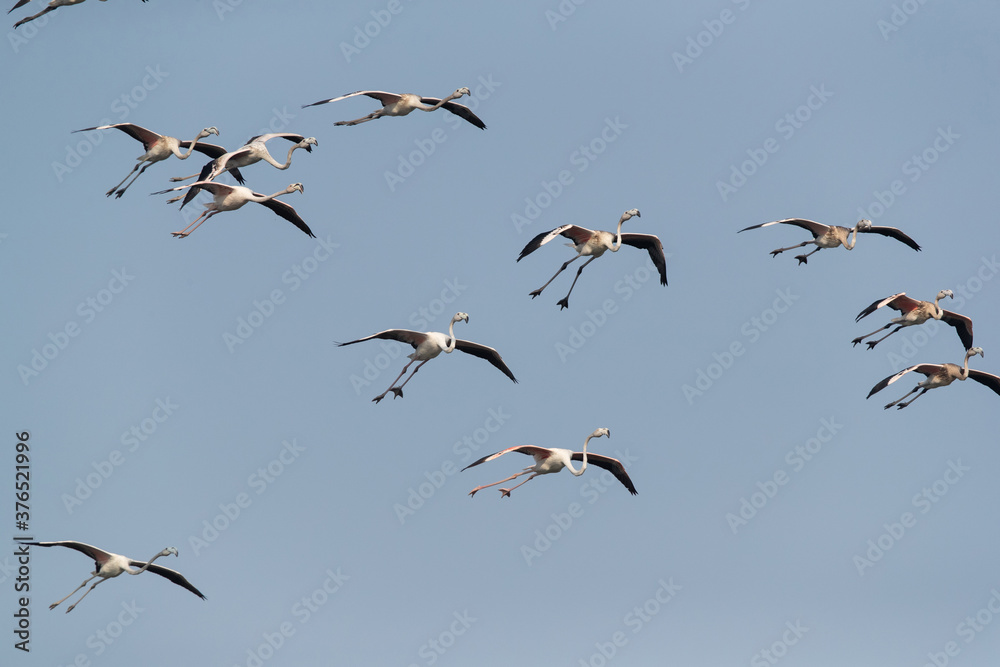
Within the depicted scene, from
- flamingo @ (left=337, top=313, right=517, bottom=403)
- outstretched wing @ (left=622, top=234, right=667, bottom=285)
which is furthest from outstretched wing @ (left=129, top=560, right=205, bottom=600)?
outstretched wing @ (left=622, top=234, right=667, bottom=285)

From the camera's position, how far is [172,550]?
1607 inches

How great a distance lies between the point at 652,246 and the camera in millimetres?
42031

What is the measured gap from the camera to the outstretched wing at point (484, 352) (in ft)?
134

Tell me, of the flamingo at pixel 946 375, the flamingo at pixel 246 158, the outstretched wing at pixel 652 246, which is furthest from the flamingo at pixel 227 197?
the flamingo at pixel 946 375

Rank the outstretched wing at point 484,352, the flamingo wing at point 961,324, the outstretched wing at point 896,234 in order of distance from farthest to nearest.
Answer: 1. the outstretched wing at point 896,234
2. the flamingo wing at point 961,324
3. the outstretched wing at point 484,352

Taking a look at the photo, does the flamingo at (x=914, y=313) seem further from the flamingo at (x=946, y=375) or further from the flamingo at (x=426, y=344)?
the flamingo at (x=426, y=344)

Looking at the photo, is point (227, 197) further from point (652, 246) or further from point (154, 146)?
point (652, 246)

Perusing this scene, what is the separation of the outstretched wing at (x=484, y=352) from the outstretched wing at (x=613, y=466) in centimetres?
302

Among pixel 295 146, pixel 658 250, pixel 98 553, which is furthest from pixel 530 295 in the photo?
pixel 98 553

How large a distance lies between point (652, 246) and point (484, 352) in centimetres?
553

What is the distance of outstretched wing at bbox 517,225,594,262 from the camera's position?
37.6 meters

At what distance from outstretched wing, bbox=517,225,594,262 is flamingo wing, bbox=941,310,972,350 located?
418 inches

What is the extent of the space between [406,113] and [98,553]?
14411 millimetres

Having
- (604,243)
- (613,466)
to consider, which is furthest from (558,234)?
(613,466)
